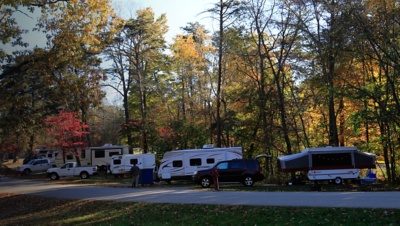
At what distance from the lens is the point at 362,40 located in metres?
22.0

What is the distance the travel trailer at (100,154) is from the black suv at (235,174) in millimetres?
21474

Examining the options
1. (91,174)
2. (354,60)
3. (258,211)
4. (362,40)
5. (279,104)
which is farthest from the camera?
(91,174)

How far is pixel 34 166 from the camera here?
46344 mm

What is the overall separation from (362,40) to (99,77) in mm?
27147

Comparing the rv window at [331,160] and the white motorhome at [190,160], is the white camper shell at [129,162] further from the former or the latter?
the rv window at [331,160]

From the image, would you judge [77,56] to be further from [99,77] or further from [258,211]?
[99,77]

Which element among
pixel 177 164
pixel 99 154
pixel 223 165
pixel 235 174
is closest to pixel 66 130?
pixel 99 154

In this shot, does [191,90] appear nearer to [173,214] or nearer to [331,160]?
[331,160]

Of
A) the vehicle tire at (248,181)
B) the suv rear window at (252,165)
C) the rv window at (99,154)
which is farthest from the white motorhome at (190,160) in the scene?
the rv window at (99,154)

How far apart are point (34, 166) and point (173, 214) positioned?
123 feet

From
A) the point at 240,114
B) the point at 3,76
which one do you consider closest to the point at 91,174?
the point at 240,114

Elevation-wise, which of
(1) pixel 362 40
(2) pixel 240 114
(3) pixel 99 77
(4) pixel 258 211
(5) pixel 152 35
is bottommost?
(4) pixel 258 211

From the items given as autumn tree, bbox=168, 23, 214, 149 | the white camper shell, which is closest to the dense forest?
autumn tree, bbox=168, 23, 214, 149

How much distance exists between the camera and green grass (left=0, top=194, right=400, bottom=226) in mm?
10531
